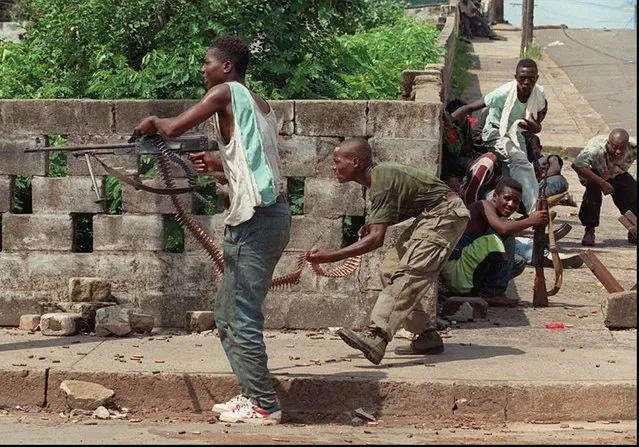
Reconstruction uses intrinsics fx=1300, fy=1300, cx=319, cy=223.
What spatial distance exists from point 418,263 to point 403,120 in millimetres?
1245


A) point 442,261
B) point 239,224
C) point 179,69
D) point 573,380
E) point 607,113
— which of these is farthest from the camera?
point 607,113

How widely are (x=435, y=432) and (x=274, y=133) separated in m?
1.79

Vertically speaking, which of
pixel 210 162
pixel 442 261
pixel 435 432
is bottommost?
pixel 435 432

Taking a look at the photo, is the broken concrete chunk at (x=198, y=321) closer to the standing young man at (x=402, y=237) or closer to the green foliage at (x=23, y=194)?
the standing young man at (x=402, y=237)

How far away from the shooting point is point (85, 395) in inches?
281

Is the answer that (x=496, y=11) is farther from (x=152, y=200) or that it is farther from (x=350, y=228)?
(x=152, y=200)

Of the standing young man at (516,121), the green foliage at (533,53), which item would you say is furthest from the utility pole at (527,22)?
the standing young man at (516,121)

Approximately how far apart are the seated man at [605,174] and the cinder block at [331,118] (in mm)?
3987

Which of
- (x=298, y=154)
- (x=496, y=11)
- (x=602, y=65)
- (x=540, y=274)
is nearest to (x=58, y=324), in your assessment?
(x=298, y=154)

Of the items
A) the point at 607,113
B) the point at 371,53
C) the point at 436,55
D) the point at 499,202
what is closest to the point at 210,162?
the point at 499,202

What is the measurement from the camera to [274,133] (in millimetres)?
6773

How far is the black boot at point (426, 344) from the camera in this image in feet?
25.9

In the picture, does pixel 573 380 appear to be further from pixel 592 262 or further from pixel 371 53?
pixel 371 53

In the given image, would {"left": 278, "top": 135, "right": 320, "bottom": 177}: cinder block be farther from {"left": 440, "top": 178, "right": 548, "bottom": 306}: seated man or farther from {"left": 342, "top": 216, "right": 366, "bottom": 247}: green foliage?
{"left": 440, "top": 178, "right": 548, "bottom": 306}: seated man
